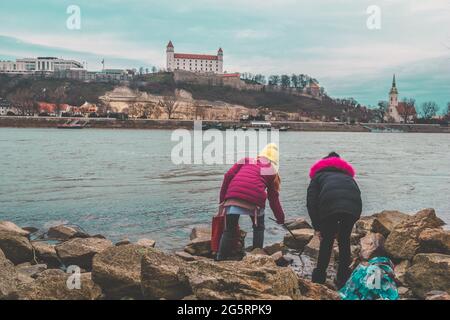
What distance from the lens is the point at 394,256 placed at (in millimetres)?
8773

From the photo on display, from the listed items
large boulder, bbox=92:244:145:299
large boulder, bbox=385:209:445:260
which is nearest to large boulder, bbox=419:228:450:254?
large boulder, bbox=385:209:445:260

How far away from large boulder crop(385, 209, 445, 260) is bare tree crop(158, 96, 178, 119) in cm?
15216

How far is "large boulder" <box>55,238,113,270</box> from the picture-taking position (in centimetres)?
884

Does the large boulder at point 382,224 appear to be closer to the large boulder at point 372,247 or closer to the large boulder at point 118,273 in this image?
the large boulder at point 372,247

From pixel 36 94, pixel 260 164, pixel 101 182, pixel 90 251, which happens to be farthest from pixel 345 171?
pixel 36 94

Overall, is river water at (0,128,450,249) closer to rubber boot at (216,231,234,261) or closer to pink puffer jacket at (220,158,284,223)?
rubber boot at (216,231,234,261)

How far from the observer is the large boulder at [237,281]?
18.4ft

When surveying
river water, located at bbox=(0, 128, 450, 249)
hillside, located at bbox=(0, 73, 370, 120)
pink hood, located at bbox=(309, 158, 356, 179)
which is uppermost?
hillside, located at bbox=(0, 73, 370, 120)

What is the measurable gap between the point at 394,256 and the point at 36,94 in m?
179

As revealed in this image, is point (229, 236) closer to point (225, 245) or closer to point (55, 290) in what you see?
point (225, 245)

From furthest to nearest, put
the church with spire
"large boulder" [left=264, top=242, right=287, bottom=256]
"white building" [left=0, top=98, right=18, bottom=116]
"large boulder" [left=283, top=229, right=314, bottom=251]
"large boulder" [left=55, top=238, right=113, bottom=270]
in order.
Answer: the church with spire
"white building" [left=0, top=98, right=18, bottom=116]
"large boulder" [left=283, top=229, right=314, bottom=251]
"large boulder" [left=264, top=242, right=287, bottom=256]
"large boulder" [left=55, top=238, right=113, bottom=270]

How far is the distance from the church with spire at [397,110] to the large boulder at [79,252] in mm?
174874
